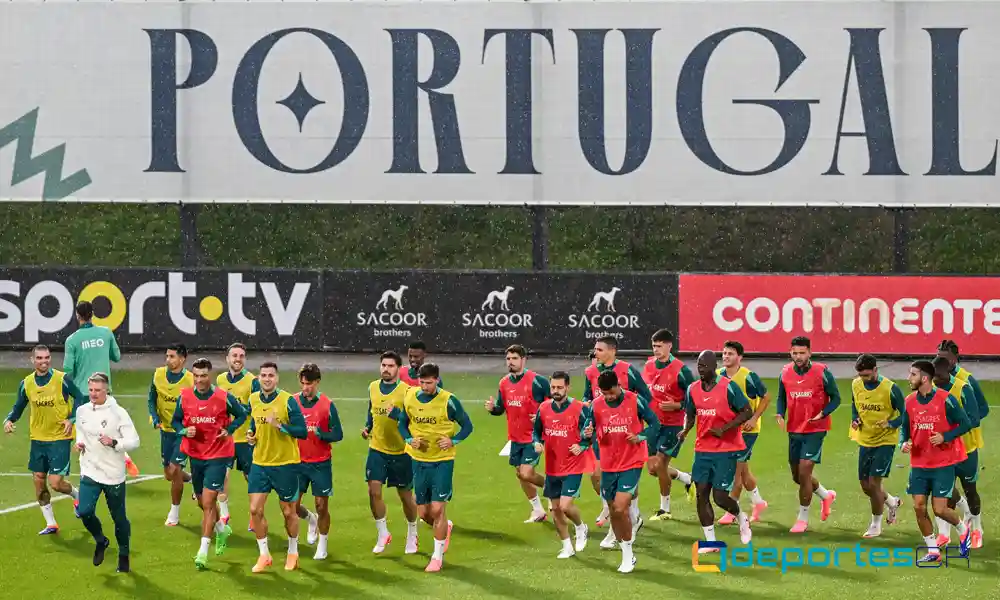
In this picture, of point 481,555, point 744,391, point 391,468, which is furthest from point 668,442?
point 391,468

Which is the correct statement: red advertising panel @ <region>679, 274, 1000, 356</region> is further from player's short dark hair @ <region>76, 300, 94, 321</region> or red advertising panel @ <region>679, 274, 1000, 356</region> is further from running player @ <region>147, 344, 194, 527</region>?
running player @ <region>147, 344, 194, 527</region>

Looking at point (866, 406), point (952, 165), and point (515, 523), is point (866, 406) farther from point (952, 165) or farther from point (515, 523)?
point (952, 165)

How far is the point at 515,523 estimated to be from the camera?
1925 cm

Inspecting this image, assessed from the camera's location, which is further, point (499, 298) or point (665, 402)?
point (499, 298)

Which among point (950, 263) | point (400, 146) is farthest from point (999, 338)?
point (950, 263)

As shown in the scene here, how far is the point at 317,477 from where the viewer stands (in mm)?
17141

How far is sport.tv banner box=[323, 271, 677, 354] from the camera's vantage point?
33.8m

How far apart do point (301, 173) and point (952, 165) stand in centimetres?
1418

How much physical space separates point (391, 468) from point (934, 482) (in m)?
5.82

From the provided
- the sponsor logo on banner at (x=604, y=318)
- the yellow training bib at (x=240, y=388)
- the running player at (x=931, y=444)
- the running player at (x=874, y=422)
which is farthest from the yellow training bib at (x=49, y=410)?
the sponsor logo on banner at (x=604, y=318)

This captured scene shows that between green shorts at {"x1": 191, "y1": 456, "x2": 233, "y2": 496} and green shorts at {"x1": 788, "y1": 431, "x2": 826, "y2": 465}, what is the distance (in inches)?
250

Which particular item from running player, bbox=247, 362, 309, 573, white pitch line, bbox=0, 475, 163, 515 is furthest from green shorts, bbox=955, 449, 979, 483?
white pitch line, bbox=0, 475, 163, 515

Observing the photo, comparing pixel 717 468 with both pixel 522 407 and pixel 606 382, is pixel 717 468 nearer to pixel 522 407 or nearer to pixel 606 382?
pixel 606 382

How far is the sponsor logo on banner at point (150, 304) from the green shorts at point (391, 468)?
17052 mm
